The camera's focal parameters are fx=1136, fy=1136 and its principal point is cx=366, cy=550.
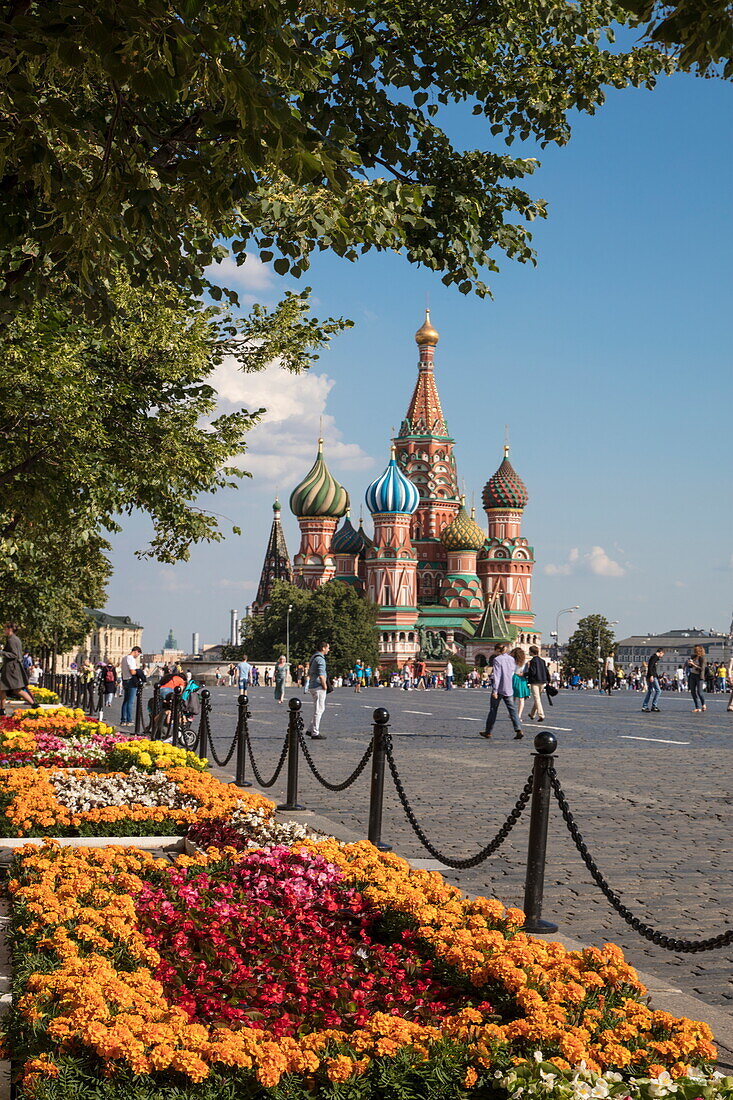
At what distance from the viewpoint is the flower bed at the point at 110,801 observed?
8.41m

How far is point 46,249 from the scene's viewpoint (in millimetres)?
5758

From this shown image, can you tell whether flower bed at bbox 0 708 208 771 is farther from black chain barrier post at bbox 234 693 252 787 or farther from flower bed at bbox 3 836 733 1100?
flower bed at bbox 3 836 733 1100

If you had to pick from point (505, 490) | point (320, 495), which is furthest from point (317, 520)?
point (505, 490)

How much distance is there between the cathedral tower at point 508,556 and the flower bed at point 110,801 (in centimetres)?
10427

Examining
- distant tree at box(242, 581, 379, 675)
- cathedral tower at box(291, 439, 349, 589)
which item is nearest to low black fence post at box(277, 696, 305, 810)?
distant tree at box(242, 581, 379, 675)

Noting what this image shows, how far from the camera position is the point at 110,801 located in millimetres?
9617

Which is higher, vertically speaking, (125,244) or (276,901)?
(125,244)

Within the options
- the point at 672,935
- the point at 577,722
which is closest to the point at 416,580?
the point at 577,722

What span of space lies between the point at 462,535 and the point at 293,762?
324ft

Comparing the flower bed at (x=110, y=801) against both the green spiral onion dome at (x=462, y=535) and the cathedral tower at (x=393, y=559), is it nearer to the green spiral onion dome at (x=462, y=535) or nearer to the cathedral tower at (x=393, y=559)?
the cathedral tower at (x=393, y=559)

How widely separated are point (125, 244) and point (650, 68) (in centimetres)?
608

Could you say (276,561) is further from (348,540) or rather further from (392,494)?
(392,494)

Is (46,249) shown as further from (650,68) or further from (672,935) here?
(650,68)

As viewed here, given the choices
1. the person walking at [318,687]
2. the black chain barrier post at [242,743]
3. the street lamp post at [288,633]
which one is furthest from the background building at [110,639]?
the black chain barrier post at [242,743]
